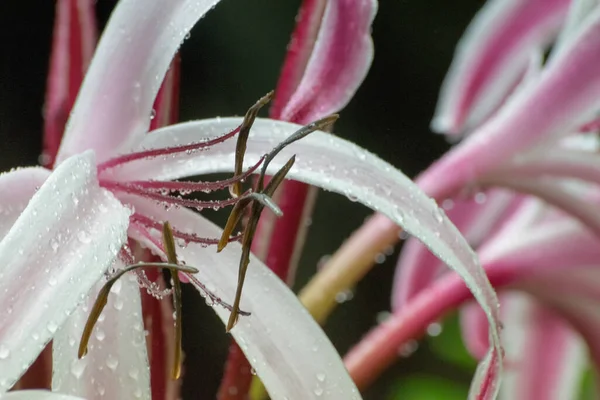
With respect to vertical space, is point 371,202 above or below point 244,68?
below

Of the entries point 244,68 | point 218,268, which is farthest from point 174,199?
point 244,68

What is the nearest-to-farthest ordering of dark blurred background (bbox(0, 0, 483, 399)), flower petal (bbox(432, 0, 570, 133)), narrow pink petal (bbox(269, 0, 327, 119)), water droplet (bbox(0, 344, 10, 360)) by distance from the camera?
water droplet (bbox(0, 344, 10, 360)) < narrow pink petal (bbox(269, 0, 327, 119)) < flower petal (bbox(432, 0, 570, 133)) < dark blurred background (bbox(0, 0, 483, 399))

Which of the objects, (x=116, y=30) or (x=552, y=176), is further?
(x=552, y=176)

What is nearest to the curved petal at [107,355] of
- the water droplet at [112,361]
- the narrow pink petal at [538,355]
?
the water droplet at [112,361]

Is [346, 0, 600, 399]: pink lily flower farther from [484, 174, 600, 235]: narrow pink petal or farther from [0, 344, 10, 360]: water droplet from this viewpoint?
[0, 344, 10, 360]: water droplet

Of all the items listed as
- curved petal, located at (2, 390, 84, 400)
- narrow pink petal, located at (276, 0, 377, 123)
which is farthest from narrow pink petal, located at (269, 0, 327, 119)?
curved petal, located at (2, 390, 84, 400)

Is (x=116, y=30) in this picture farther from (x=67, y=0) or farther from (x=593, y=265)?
(x=593, y=265)

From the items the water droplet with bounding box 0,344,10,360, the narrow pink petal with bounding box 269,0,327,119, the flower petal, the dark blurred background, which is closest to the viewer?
the water droplet with bounding box 0,344,10,360

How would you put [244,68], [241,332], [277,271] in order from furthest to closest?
[244,68] → [277,271] → [241,332]
